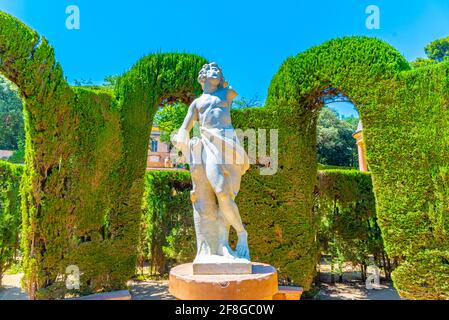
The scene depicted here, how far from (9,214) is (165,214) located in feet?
11.8

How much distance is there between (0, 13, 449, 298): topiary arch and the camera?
17.4 ft

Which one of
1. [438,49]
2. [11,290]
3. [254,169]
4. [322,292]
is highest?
[438,49]

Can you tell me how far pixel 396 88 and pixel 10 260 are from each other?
359 inches

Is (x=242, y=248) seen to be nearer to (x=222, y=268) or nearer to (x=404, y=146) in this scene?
(x=222, y=268)

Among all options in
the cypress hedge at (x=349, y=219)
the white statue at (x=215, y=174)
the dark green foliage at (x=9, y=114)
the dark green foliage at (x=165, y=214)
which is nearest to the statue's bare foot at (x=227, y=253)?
the white statue at (x=215, y=174)

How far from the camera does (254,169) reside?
6.66m

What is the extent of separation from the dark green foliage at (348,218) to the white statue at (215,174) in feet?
14.9

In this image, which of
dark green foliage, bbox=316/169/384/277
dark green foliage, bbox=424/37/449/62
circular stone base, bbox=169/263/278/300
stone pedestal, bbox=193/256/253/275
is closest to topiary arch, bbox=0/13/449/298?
dark green foliage, bbox=316/169/384/277

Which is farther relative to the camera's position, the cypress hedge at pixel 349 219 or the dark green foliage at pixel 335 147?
the dark green foliage at pixel 335 147

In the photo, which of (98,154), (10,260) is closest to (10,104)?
(10,260)

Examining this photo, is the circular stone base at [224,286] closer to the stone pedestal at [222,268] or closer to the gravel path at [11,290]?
the stone pedestal at [222,268]

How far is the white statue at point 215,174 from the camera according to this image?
3900 millimetres

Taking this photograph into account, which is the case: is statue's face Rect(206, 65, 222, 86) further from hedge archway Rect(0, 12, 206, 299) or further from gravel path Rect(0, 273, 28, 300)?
gravel path Rect(0, 273, 28, 300)

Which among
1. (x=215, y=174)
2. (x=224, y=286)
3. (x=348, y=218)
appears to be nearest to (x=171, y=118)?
(x=348, y=218)
